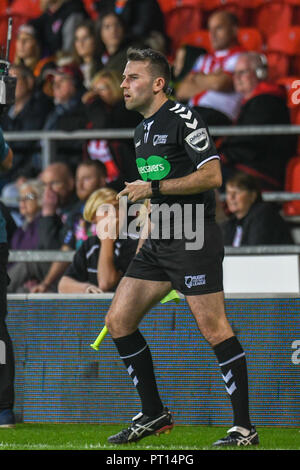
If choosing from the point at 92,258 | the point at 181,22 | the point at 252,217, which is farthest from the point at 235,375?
the point at 181,22

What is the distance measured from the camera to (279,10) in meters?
11.1

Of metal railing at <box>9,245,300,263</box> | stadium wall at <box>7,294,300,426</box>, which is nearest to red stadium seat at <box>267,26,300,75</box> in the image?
metal railing at <box>9,245,300,263</box>

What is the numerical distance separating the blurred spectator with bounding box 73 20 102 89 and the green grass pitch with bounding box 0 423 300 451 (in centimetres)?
516

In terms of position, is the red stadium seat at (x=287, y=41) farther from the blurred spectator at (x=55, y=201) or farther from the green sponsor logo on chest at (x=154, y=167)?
the green sponsor logo on chest at (x=154, y=167)

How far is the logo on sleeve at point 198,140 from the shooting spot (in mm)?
4875

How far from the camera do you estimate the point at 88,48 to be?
10.3 meters

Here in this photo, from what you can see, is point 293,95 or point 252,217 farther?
point 293,95

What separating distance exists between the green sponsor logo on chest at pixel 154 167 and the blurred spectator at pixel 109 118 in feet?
12.6

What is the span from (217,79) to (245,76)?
315 millimetres

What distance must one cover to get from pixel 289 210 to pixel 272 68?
2.15 m

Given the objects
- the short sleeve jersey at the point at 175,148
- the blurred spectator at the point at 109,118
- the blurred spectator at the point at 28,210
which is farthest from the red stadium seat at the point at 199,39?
the short sleeve jersey at the point at 175,148

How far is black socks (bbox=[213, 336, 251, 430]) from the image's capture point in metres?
4.91

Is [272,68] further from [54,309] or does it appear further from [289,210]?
[54,309]

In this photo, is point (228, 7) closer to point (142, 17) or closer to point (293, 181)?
point (142, 17)
